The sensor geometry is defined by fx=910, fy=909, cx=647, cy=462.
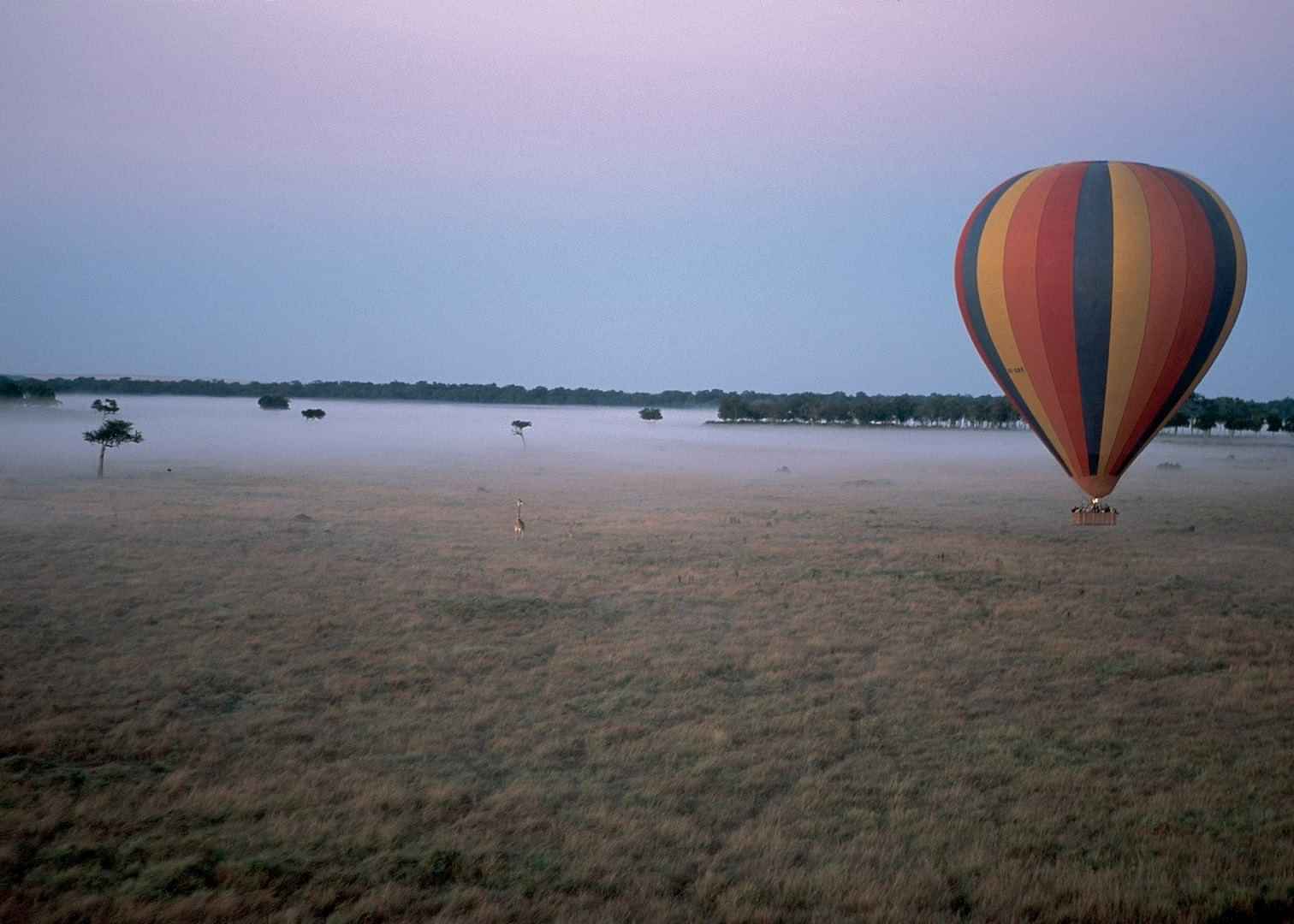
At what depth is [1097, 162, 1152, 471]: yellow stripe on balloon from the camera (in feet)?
62.3

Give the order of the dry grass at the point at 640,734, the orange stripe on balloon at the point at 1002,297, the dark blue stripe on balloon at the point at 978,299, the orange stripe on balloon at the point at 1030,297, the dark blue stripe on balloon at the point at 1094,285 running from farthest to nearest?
1. the dark blue stripe on balloon at the point at 978,299
2. the orange stripe on balloon at the point at 1002,297
3. the orange stripe on balloon at the point at 1030,297
4. the dark blue stripe on balloon at the point at 1094,285
5. the dry grass at the point at 640,734

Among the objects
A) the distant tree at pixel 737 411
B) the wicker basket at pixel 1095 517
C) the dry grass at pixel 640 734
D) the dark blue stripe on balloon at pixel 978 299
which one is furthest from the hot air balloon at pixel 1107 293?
the distant tree at pixel 737 411

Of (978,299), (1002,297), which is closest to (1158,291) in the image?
(1002,297)

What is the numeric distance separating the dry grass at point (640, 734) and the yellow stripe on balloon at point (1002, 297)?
140 inches

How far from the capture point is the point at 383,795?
26.9 feet

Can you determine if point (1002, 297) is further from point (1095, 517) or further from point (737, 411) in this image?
point (737, 411)

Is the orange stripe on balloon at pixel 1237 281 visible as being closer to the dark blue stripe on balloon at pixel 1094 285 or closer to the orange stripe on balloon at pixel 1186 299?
the orange stripe on balloon at pixel 1186 299

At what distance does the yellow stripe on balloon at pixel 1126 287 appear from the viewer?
19.0m

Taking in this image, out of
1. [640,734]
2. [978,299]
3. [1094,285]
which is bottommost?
[640,734]

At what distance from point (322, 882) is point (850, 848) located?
4.04 m

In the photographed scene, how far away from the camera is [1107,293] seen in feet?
63.1

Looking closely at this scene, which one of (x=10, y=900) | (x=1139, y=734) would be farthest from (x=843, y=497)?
(x=10, y=900)

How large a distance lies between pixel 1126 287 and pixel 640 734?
49.6 ft

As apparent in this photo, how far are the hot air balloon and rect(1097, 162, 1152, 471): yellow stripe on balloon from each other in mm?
23
